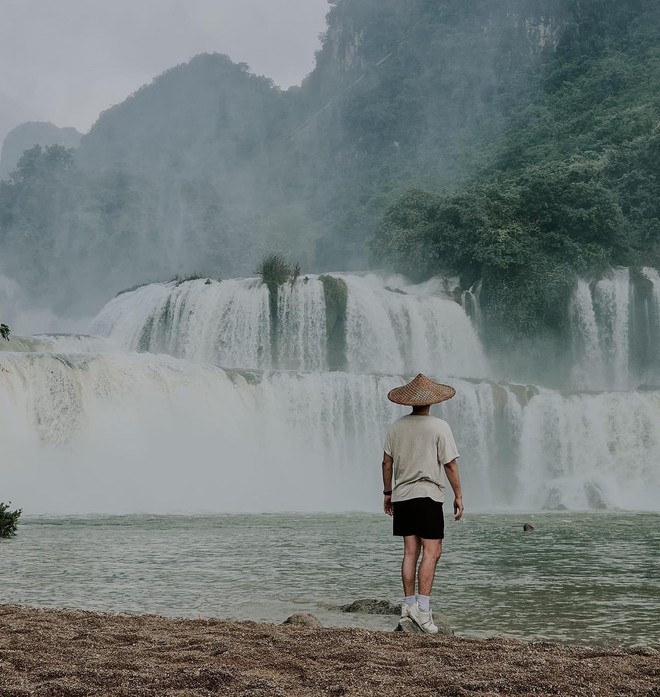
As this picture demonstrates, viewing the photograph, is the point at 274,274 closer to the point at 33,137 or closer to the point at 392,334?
the point at 392,334

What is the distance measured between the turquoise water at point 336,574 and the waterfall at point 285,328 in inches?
681

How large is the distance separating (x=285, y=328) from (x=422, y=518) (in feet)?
91.9

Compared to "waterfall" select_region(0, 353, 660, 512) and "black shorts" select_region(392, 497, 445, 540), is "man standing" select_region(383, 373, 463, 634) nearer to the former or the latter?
"black shorts" select_region(392, 497, 445, 540)

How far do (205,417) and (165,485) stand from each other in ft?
8.15

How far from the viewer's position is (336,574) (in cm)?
944

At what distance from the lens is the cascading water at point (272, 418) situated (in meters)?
22.1

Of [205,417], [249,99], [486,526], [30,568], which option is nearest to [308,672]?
[30,568]

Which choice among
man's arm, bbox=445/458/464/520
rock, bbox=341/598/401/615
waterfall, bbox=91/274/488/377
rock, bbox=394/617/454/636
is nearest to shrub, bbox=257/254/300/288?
waterfall, bbox=91/274/488/377

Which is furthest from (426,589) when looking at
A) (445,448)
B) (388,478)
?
(445,448)

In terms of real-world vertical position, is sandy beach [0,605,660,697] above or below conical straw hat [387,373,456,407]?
below

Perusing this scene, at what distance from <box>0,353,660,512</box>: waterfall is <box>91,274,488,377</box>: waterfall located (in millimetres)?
6891

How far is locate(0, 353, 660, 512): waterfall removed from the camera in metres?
21.9

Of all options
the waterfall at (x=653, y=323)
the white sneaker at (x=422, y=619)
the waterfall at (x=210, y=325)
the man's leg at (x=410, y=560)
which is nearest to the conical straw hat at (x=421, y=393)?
the man's leg at (x=410, y=560)

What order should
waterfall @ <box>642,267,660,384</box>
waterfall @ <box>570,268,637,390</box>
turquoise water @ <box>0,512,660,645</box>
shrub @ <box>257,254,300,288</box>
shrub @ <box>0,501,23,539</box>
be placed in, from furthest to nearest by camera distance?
waterfall @ <box>570,268,637,390</box>
waterfall @ <box>642,267,660,384</box>
shrub @ <box>257,254,300,288</box>
shrub @ <box>0,501,23,539</box>
turquoise water @ <box>0,512,660,645</box>
